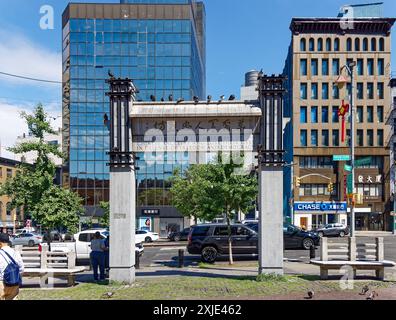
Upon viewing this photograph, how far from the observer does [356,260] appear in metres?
14.1

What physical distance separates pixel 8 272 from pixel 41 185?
12.9 metres

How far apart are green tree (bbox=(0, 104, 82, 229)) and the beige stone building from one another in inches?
1630

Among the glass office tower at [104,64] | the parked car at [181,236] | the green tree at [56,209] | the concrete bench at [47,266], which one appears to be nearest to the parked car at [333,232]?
the parked car at [181,236]

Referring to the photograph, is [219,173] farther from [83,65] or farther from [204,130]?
[83,65]

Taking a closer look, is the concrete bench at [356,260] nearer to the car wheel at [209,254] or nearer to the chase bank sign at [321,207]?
the car wheel at [209,254]

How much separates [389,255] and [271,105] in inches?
582

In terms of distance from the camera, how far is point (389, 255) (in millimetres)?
23703

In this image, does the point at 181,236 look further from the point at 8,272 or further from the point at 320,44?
the point at 320,44

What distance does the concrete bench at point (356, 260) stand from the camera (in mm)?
13367

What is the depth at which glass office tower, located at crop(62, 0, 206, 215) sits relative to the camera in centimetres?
5531

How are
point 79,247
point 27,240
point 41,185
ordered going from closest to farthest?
point 41,185 → point 79,247 → point 27,240

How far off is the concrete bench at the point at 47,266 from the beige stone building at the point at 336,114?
47.0 m

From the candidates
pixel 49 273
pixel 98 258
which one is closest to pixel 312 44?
pixel 98 258
